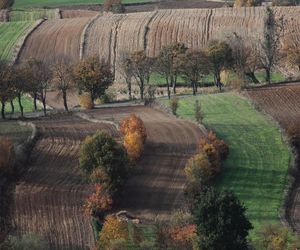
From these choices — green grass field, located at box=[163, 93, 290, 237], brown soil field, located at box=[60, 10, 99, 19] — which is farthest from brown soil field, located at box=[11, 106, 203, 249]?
brown soil field, located at box=[60, 10, 99, 19]

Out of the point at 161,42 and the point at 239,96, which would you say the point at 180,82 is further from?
the point at 239,96

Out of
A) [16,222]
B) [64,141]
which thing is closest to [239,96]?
[64,141]

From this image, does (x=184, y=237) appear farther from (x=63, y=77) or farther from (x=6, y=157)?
(x=63, y=77)

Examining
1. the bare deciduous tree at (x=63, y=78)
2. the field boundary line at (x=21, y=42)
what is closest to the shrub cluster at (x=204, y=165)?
the bare deciduous tree at (x=63, y=78)

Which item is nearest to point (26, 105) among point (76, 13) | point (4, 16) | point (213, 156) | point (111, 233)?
point (213, 156)

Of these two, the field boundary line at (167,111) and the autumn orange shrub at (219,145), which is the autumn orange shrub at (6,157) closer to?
the autumn orange shrub at (219,145)
